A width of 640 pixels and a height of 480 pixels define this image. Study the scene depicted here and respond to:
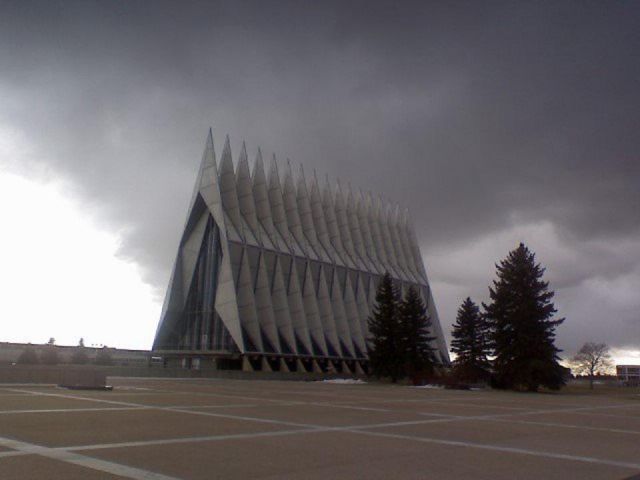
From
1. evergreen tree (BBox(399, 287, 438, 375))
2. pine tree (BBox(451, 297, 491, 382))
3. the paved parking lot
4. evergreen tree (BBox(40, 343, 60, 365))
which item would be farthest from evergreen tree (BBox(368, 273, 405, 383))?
the paved parking lot

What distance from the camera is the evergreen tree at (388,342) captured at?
46.2 metres

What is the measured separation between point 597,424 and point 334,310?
46.3 m

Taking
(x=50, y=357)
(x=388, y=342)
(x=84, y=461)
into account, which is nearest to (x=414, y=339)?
(x=388, y=342)

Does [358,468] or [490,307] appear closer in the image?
[358,468]

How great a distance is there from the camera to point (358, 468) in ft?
21.2

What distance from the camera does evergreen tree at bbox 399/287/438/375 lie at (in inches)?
1810

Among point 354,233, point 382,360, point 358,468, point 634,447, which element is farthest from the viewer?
point 354,233

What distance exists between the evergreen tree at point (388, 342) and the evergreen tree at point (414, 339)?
0.50m

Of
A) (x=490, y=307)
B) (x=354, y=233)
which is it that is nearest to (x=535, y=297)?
(x=490, y=307)

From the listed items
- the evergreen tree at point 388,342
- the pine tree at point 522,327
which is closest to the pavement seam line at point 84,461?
the pine tree at point 522,327

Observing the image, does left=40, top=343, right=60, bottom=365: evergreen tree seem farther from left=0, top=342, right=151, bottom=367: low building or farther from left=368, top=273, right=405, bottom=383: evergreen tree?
left=368, top=273, right=405, bottom=383: evergreen tree

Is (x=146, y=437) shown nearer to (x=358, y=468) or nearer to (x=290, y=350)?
(x=358, y=468)

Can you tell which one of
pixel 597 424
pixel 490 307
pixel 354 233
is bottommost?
pixel 597 424

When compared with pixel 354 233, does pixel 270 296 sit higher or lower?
lower
